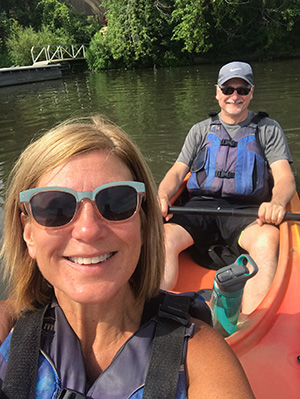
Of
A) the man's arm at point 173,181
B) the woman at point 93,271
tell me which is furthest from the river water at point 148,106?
the woman at point 93,271

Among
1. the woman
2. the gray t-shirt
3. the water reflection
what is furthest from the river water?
the woman

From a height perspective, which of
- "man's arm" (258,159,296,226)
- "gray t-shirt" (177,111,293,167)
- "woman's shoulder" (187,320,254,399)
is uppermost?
"woman's shoulder" (187,320,254,399)

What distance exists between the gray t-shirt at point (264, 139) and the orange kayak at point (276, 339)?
34.6 inches

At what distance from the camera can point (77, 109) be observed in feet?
31.5

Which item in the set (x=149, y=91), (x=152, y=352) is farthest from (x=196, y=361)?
(x=149, y=91)

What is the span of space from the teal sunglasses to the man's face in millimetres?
1959

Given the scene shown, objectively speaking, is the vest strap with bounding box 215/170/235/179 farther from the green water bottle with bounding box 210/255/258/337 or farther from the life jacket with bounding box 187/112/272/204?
the green water bottle with bounding box 210/255/258/337

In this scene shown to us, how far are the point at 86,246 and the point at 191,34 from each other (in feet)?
59.6

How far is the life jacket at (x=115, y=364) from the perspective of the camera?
0.80 metres

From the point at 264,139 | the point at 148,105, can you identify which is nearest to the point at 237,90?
the point at 264,139

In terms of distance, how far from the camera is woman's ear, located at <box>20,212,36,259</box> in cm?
92

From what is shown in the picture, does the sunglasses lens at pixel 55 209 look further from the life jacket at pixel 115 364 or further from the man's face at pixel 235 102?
the man's face at pixel 235 102

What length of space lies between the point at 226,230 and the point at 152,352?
1694 millimetres

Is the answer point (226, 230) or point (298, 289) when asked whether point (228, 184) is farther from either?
point (298, 289)
